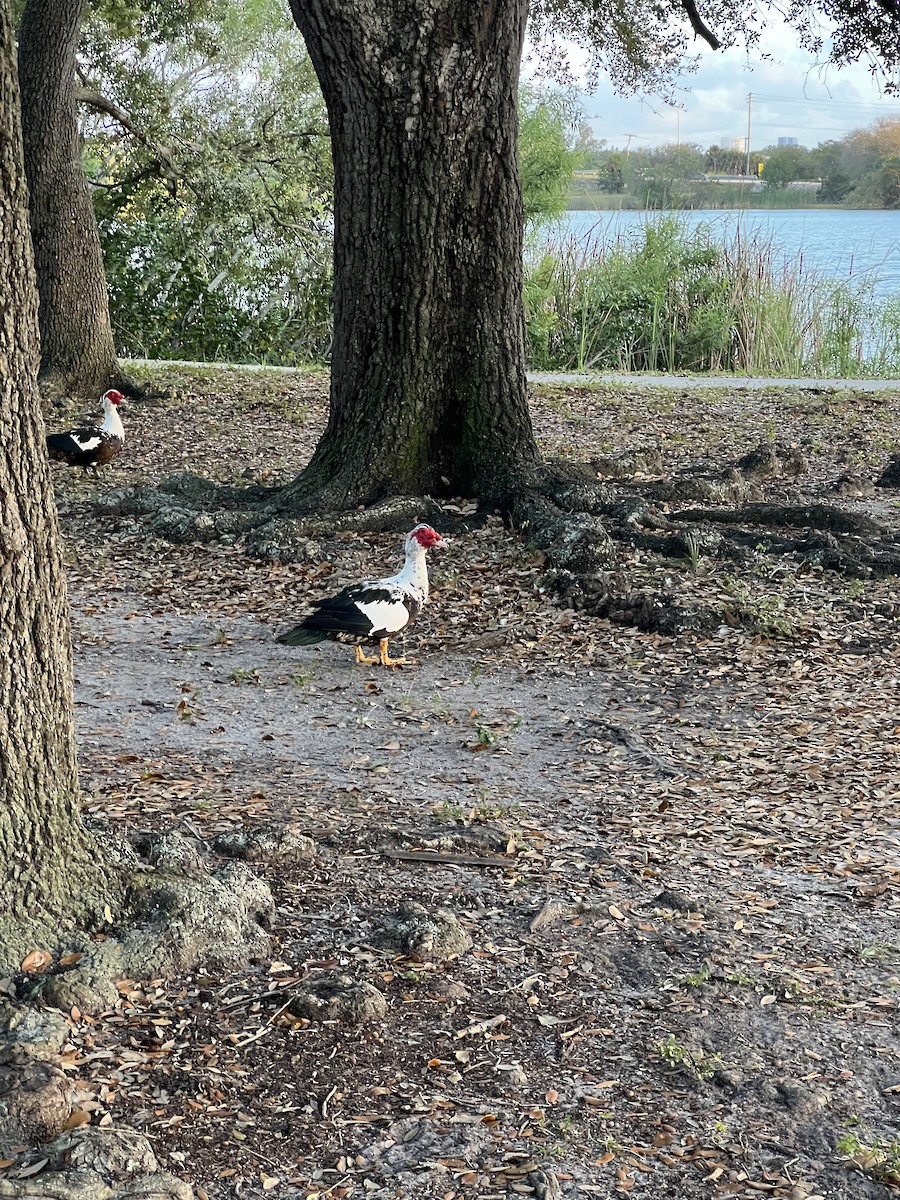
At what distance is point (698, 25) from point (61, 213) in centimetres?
614

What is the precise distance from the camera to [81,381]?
12.9 meters

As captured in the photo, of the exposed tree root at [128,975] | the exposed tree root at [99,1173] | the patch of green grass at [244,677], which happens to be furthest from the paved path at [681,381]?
the exposed tree root at [99,1173]

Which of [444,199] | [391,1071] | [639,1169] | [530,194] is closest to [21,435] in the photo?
[391,1071]

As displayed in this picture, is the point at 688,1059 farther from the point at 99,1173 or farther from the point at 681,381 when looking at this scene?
the point at 681,381

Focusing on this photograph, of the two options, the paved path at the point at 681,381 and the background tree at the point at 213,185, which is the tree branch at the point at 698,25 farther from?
the background tree at the point at 213,185

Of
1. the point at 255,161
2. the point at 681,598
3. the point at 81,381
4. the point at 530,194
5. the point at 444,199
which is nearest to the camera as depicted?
the point at 681,598

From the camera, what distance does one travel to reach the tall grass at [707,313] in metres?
17.2

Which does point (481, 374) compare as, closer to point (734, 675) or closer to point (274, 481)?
point (274, 481)

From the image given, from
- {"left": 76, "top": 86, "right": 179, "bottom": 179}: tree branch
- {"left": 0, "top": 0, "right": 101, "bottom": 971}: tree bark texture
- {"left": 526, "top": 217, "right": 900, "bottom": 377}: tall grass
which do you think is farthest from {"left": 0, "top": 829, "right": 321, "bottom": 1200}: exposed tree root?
{"left": 526, "top": 217, "right": 900, "bottom": 377}: tall grass

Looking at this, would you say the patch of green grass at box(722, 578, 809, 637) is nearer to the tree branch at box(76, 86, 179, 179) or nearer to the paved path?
the paved path

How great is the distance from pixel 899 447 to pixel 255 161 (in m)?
9.52

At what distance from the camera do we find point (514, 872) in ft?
13.8

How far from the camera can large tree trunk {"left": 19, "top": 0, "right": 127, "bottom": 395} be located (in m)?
12.2

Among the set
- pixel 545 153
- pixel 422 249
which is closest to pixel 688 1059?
pixel 422 249
